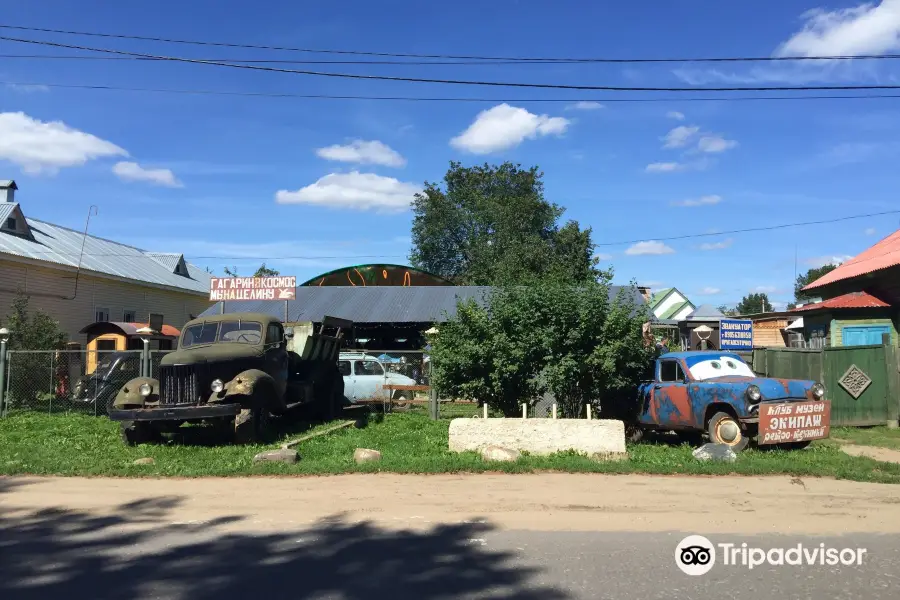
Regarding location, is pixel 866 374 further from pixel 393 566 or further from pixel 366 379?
pixel 393 566

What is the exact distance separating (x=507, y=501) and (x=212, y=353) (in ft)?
22.2

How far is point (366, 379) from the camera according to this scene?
19891mm

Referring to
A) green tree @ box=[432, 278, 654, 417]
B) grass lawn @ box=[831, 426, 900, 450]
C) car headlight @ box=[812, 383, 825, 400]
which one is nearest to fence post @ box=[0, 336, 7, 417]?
green tree @ box=[432, 278, 654, 417]

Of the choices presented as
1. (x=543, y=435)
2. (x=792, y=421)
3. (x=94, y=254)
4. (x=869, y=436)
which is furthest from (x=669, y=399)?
(x=94, y=254)

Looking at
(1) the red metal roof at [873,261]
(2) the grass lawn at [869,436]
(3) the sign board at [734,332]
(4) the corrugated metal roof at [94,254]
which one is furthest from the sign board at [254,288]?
(1) the red metal roof at [873,261]

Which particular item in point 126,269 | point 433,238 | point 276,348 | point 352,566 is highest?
point 433,238

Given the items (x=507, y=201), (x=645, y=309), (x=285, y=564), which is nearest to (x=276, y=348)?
(x=645, y=309)

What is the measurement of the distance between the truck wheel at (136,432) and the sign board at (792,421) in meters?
9.89

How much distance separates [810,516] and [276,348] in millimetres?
9830

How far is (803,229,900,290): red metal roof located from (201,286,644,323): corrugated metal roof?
24.9ft

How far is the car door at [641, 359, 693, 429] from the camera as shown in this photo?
11.3 metres

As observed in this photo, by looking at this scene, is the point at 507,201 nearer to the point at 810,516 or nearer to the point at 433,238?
the point at 433,238

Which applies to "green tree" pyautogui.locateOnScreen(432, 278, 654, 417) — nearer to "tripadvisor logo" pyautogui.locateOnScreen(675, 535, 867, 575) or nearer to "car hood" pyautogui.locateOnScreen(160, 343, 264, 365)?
"car hood" pyautogui.locateOnScreen(160, 343, 264, 365)

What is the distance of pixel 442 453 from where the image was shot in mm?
10945
